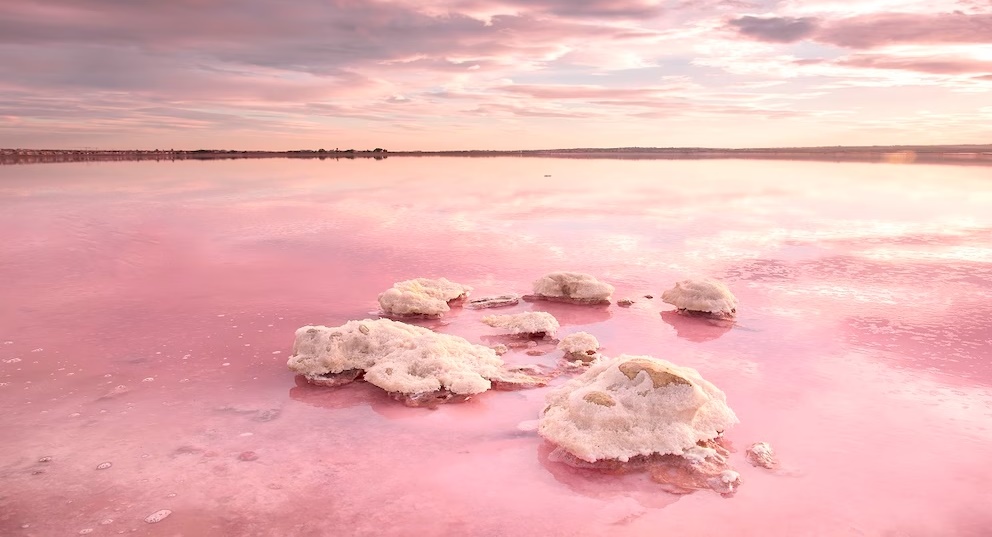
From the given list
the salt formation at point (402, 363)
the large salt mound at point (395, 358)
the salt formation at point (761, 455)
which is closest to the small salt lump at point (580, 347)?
the salt formation at point (402, 363)

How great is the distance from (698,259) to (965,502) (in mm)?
10425

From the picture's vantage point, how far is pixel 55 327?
29.8 ft

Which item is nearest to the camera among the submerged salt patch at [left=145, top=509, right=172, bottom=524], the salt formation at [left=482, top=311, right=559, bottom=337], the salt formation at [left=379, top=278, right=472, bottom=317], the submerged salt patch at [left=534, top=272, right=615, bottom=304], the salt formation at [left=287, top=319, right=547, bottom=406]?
the submerged salt patch at [left=145, top=509, right=172, bottom=524]

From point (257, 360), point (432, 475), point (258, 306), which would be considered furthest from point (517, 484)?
point (258, 306)

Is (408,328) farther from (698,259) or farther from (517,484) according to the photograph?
(698,259)

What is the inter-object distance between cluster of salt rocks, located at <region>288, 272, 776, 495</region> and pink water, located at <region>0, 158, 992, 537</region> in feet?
0.66

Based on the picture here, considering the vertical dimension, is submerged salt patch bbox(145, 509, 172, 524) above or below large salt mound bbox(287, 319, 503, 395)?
below

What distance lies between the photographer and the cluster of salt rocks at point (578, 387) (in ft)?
18.1

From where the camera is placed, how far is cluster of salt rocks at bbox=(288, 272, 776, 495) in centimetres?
552

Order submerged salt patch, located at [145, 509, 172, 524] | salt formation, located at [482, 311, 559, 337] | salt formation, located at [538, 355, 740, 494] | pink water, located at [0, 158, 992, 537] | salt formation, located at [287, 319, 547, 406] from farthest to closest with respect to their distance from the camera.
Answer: salt formation, located at [482, 311, 559, 337] < salt formation, located at [287, 319, 547, 406] < salt formation, located at [538, 355, 740, 494] < pink water, located at [0, 158, 992, 537] < submerged salt patch, located at [145, 509, 172, 524]

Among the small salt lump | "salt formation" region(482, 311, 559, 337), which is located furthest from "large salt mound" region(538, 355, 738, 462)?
"salt formation" region(482, 311, 559, 337)

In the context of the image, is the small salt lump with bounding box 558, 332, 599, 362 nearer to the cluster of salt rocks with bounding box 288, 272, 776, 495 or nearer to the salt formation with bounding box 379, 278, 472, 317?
the cluster of salt rocks with bounding box 288, 272, 776, 495

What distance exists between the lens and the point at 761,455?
554cm

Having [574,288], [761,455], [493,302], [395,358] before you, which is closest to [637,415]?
[761,455]
